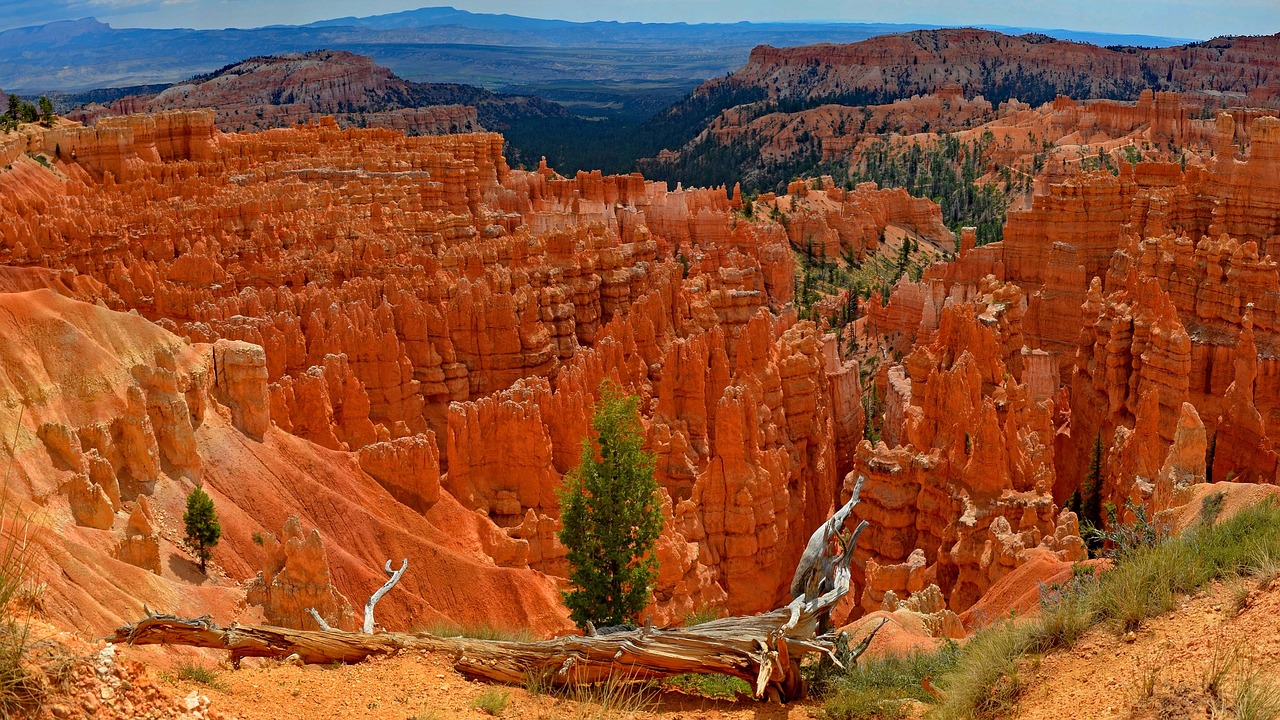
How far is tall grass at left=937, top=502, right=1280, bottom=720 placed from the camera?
9.61 meters

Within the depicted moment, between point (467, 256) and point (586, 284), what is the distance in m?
3.92

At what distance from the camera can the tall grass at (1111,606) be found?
9.61 m

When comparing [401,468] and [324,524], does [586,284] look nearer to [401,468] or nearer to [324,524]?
[401,468]

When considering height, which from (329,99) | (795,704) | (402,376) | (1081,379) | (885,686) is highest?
(329,99)

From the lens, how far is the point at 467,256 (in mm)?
33750

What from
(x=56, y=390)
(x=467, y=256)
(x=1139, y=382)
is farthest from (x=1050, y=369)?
(x=56, y=390)

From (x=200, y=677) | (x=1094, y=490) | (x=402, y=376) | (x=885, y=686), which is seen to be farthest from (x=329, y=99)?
(x=200, y=677)

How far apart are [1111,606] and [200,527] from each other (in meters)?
12.1

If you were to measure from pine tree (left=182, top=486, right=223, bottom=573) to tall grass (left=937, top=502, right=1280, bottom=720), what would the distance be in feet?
34.6

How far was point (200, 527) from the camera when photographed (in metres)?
15.9

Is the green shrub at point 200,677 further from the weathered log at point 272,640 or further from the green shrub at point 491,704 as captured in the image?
the green shrub at point 491,704

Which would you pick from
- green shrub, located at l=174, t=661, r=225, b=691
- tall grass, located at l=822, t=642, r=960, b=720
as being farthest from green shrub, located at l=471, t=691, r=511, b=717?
tall grass, located at l=822, t=642, r=960, b=720

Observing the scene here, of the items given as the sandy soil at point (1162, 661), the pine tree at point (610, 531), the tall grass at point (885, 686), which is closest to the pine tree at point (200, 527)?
the pine tree at point (610, 531)

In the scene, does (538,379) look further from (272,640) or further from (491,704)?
(491,704)
